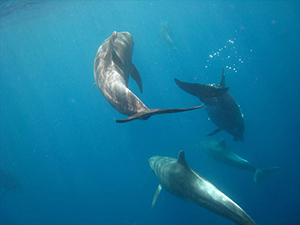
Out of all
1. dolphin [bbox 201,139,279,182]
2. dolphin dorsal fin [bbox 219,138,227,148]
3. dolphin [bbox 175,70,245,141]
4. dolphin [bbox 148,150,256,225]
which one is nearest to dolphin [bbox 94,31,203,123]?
dolphin [bbox 148,150,256,225]

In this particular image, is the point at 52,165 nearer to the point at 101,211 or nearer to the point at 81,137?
the point at 81,137

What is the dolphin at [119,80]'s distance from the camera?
3901 mm

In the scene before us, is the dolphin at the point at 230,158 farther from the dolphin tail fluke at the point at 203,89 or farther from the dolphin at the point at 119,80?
the dolphin at the point at 119,80

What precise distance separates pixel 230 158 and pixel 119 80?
354 inches

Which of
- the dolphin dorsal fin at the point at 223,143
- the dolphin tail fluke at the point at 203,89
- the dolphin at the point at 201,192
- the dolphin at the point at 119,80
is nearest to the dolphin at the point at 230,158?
the dolphin dorsal fin at the point at 223,143

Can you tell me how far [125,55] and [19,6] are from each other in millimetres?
25272

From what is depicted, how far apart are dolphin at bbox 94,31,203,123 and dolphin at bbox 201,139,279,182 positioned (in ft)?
24.7

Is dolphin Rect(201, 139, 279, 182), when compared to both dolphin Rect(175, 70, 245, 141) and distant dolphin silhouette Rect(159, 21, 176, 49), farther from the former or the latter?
distant dolphin silhouette Rect(159, 21, 176, 49)

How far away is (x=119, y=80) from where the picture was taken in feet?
15.7

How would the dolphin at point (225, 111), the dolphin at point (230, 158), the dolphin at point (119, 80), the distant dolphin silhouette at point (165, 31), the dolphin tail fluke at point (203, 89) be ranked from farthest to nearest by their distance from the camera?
the distant dolphin silhouette at point (165, 31) → the dolphin at point (230, 158) → the dolphin at point (225, 111) → the dolphin tail fluke at point (203, 89) → the dolphin at point (119, 80)

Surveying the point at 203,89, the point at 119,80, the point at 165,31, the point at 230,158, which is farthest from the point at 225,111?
the point at 165,31

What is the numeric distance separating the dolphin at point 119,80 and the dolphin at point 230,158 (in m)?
7.52

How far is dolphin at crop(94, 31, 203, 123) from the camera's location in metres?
3.90

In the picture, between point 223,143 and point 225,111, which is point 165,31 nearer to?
point 223,143
